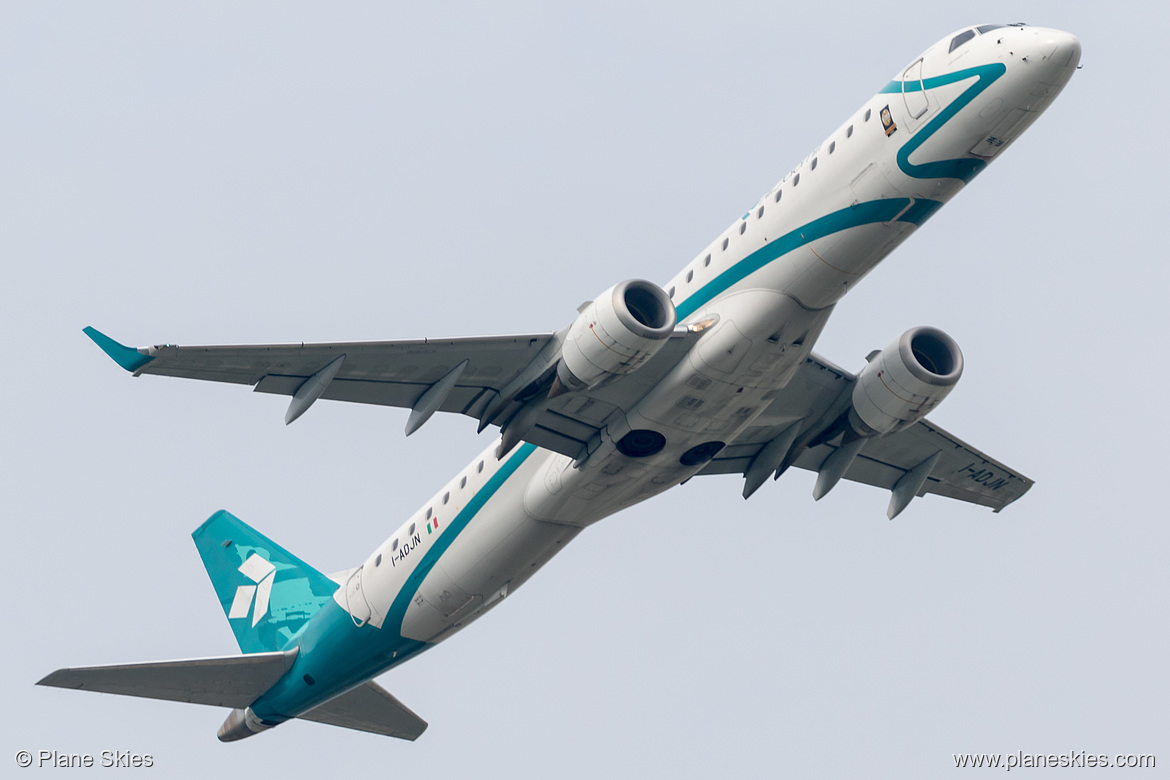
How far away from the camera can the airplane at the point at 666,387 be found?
1110 inches

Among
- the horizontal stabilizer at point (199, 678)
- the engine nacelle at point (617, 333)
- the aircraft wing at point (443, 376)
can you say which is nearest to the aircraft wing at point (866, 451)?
the aircraft wing at point (443, 376)

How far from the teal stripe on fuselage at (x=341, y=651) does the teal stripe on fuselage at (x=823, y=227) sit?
8842 millimetres

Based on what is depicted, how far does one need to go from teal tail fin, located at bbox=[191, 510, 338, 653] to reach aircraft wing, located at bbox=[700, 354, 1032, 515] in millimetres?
11712

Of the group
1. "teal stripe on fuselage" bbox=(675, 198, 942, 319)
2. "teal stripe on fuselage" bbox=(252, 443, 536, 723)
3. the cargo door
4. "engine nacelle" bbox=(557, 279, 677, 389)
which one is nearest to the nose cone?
the cargo door

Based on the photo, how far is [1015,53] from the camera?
89.2 feet

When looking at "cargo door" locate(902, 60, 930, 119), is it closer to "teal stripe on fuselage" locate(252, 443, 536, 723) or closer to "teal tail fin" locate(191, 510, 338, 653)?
"teal stripe on fuselage" locate(252, 443, 536, 723)

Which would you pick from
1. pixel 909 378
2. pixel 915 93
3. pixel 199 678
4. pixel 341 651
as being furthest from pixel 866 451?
pixel 199 678

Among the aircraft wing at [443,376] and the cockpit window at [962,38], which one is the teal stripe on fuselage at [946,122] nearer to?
the cockpit window at [962,38]

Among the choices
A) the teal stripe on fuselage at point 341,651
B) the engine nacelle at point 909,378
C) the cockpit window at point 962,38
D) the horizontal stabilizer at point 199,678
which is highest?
the cockpit window at point 962,38

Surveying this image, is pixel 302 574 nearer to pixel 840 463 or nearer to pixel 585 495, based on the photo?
pixel 585 495

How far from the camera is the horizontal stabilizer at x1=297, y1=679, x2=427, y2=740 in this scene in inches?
1570

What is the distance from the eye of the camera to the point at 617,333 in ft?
92.2

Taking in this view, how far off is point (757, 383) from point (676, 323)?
215 cm

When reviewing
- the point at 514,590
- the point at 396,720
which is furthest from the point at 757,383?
the point at 396,720
